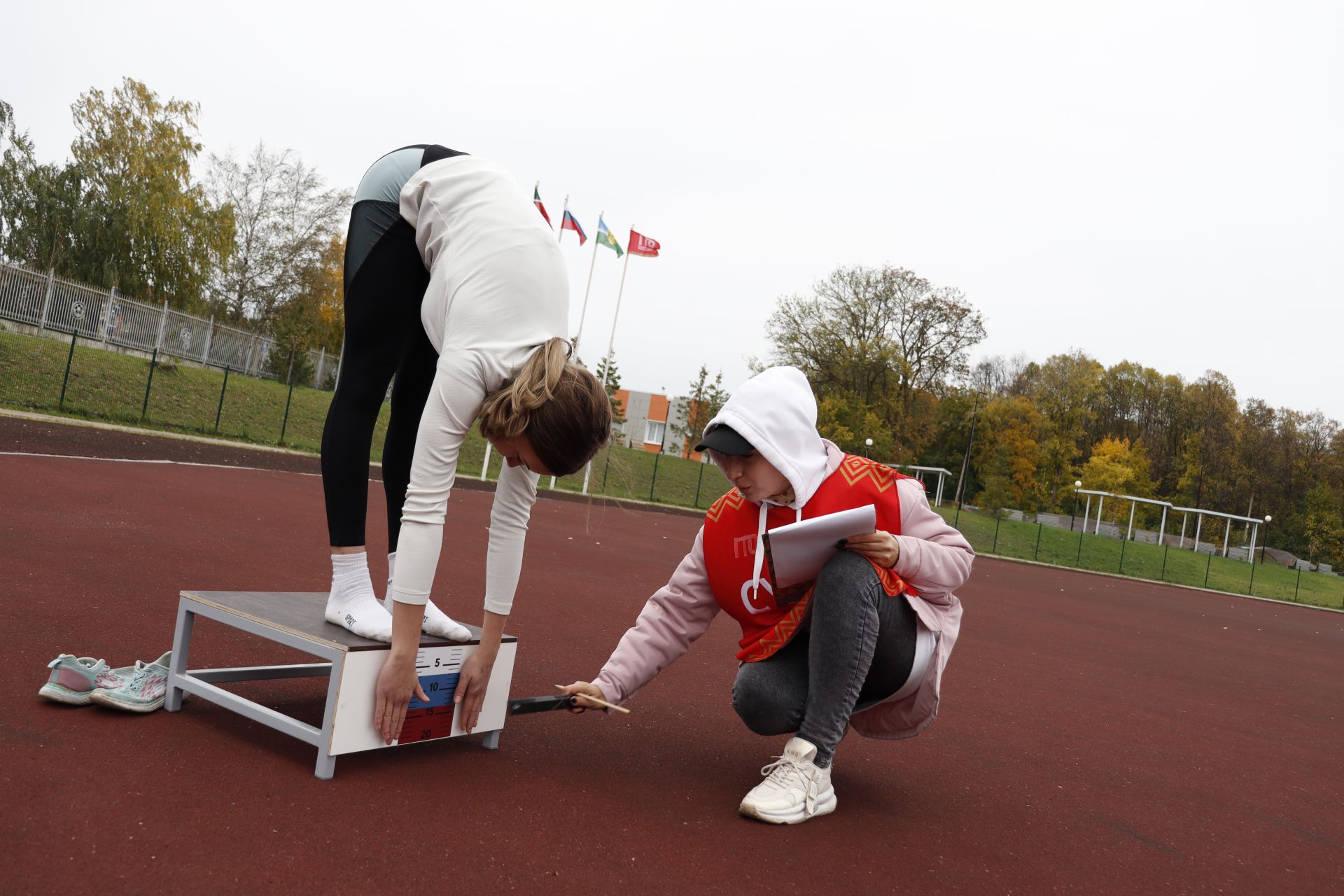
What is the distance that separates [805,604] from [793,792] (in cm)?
51

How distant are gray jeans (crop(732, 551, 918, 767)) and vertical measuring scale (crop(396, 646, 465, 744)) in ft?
2.67

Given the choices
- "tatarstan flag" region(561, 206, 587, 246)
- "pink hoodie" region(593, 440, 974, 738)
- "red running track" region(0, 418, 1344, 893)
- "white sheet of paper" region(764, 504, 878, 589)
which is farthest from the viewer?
"tatarstan flag" region(561, 206, 587, 246)

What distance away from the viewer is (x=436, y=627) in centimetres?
281

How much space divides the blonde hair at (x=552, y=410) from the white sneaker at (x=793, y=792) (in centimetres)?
99

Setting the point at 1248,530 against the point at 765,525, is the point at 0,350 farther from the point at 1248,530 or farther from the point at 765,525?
the point at 1248,530

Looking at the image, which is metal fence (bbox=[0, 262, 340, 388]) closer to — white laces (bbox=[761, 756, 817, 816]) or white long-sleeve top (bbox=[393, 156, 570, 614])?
white long-sleeve top (bbox=[393, 156, 570, 614])

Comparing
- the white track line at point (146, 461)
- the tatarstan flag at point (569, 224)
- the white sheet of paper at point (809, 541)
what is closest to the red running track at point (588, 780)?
the white sheet of paper at point (809, 541)

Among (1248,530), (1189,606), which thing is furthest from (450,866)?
(1248,530)

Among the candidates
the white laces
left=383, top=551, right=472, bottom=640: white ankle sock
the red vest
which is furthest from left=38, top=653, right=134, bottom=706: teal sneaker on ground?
the white laces

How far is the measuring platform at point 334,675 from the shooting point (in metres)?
2.41

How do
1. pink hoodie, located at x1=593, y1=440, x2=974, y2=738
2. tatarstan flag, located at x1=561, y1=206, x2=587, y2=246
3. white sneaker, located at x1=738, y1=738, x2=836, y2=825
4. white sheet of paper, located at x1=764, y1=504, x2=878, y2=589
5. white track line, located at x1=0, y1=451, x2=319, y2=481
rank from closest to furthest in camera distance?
white sheet of paper, located at x1=764, y1=504, x2=878, y2=589 < white sneaker, located at x1=738, y1=738, x2=836, y2=825 < pink hoodie, located at x1=593, y1=440, x2=974, y2=738 < white track line, located at x1=0, y1=451, x2=319, y2=481 < tatarstan flag, located at x1=561, y1=206, x2=587, y2=246

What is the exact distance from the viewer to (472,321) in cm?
247

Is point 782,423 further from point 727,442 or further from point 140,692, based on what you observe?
point 140,692

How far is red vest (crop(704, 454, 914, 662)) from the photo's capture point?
2766mm
